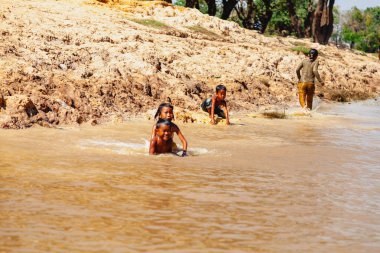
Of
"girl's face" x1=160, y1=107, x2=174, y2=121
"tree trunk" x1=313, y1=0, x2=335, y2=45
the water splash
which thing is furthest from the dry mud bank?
"tree trunk" x1=313, y1=0, x2=335, y2=45

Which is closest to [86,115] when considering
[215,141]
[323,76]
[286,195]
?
[215,141]

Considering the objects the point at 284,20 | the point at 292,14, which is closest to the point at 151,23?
the point at 292,14

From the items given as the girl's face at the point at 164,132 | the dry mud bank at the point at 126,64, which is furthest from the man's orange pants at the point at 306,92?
the girl's face at the point at 164,132

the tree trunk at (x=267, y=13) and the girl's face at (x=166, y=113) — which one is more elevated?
the tree trunk at (x=267, y=13)

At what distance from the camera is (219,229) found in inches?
161

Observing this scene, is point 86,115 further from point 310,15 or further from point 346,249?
point 310,15

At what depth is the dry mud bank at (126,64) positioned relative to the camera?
10.7m

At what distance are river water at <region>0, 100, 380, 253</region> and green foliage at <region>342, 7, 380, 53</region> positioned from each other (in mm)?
67770

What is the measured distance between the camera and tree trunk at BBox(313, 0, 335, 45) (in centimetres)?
3088

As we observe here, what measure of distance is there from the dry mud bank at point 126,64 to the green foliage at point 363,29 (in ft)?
→ 180

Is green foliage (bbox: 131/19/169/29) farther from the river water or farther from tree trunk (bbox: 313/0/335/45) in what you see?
tree trunk (bbox: 313/0/335/45)

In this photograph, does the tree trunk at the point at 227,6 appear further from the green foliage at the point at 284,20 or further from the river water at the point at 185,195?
the river water at the point at 185,195

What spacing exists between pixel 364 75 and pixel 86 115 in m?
15.7

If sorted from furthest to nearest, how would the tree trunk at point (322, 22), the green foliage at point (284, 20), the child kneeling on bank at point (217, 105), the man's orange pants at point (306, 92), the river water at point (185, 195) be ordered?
the green foliage at point (284, 20)
the tree trunk at point (322, 22)
the man's orange pants at point (306, 92)
the child kneeling on bank at point (217, 105)
the river water at point (185, 195)
